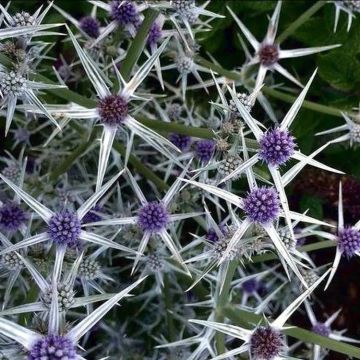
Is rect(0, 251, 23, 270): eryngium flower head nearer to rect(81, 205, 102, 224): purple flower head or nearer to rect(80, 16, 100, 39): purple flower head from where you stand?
rect(81, 205, 102, 224): purple flower head

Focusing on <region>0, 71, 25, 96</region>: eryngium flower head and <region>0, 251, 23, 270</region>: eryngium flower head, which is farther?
<region>0, 251, 23, 270</region>: eryngium flower head

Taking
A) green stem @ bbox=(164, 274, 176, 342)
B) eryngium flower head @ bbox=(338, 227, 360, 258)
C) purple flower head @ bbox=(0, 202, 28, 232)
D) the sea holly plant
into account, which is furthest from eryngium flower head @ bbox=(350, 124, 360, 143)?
purple flower head @ bbox=(0, 202, 28, 232)

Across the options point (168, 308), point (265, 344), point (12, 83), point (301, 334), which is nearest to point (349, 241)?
point (301, 334)

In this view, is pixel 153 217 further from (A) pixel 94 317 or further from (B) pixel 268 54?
(B) pixel 268 54

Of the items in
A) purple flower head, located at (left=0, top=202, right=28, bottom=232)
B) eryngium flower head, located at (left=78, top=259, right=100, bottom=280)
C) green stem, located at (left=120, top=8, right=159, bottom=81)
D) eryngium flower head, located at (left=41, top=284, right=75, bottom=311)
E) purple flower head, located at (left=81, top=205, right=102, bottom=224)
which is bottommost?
eryngium flower head, located at (left=41, top=284, right=75, bottom=311)

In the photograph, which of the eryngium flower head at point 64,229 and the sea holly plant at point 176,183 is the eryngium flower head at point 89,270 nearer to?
the sea holly plant at point 176,183

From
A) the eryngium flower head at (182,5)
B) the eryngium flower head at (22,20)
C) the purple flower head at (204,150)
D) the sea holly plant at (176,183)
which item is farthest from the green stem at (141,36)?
the purple flower head at (204,150)

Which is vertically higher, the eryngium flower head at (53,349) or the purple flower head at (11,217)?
the purple flower head at (11,217)
